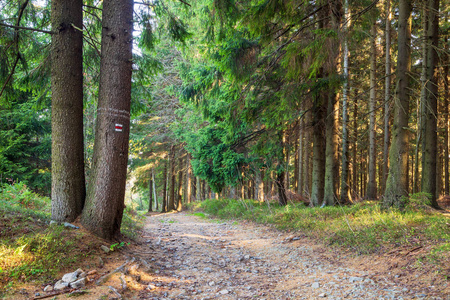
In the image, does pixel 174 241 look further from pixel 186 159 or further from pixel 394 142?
pixel 186 159

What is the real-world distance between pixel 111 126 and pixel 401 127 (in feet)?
22.9

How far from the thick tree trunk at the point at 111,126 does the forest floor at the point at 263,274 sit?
2.49ft

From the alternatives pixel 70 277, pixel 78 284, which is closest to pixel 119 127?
pixel 70 277

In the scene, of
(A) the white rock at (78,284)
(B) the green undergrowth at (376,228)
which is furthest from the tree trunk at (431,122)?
(A) the white rock at (78,284)

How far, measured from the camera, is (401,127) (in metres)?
7.02

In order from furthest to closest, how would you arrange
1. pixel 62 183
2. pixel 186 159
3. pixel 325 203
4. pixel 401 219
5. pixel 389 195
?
pixel 186 159
pixel 325 203
pixel 389 195
pixel 401 219
pixel 62 183

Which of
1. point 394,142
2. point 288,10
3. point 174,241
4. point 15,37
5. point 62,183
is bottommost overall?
point 174,241

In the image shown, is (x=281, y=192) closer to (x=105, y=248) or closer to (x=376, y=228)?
(x=376, y=228)

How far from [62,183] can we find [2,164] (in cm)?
996

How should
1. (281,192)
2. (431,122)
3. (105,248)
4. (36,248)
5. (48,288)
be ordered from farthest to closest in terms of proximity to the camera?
1. (281,192)
2. (431,122)
3. (105,248)
4. (36,248)
5. (48,288)

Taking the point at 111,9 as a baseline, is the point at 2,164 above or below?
below

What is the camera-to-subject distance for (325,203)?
10.0 m

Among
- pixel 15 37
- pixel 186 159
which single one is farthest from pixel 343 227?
pixel 186 159

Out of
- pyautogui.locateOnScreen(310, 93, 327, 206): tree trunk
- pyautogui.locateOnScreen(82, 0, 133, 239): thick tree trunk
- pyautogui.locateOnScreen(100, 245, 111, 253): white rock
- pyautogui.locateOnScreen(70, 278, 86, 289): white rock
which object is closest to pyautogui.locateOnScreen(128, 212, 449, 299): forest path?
pyautogui.locateOnScreen(70, 278, 86, 289): white rock
